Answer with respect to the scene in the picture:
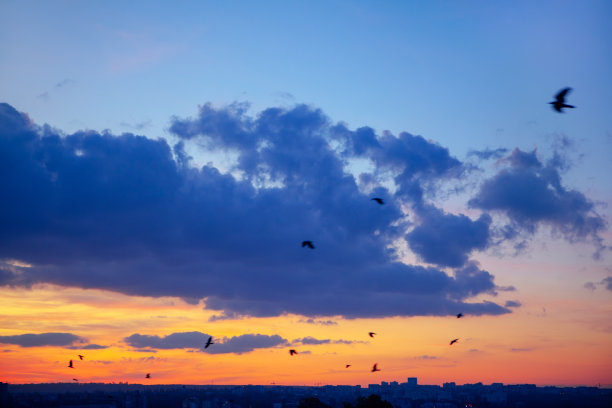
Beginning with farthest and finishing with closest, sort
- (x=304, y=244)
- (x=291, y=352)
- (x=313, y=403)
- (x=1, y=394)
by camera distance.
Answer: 1. (x=1, y=394)
2. (x=313, y=403)
3. (x=291, y=352)
4. (x=304, y=244)

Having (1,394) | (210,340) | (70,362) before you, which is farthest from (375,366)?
(1,394)

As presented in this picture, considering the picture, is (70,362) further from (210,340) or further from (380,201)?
(380,201)

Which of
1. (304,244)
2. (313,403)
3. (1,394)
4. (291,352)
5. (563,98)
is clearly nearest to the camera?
(563,98)

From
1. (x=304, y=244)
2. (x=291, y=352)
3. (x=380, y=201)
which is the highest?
(x=380, y=201)

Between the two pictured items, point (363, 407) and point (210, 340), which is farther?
point (363, 407)

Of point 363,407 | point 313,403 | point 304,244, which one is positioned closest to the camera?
point 304,244

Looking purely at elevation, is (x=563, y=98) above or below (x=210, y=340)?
above

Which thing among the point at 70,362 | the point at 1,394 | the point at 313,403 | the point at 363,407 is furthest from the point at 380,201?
the point at 1,394

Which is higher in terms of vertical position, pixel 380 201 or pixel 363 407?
pixel 380 201

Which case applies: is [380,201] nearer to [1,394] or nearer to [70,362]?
[70,362]
